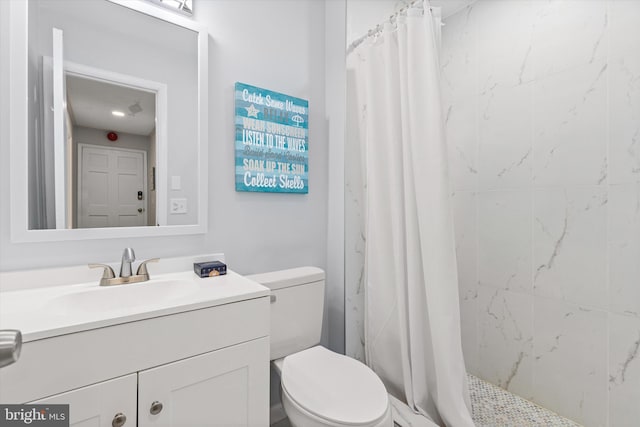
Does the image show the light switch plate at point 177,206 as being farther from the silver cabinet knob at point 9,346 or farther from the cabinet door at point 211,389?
the silver cabinet knob at point 9,346

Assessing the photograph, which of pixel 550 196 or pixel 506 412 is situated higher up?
pixel 550 196

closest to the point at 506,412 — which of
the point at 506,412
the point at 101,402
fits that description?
the point at 506,412

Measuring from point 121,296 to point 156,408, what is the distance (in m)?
0.43

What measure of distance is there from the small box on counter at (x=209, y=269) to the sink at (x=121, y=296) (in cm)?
8

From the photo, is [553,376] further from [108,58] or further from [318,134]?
[108,58]

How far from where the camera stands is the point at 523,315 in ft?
5.64

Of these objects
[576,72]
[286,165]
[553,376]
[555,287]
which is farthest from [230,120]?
[553,376]

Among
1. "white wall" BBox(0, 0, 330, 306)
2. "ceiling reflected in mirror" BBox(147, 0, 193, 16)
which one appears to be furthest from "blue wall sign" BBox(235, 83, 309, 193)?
"ceiling reflected in mirror" BBox(147, 0, 193, 16)

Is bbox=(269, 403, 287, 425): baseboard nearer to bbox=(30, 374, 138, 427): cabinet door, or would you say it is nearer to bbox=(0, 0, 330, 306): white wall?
bbox=(0, 0, 330, 306): white wall

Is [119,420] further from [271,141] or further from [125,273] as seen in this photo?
[271,141]

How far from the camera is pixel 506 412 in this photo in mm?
1614

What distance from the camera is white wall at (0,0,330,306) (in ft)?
4.57

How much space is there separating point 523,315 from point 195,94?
2.07 m

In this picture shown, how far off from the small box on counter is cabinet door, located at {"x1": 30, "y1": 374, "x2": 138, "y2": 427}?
478 mm
